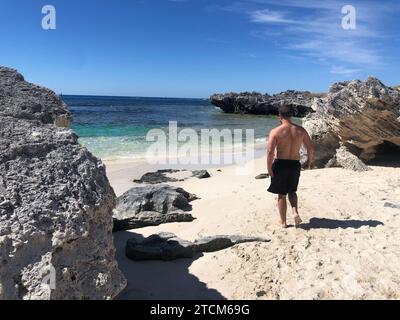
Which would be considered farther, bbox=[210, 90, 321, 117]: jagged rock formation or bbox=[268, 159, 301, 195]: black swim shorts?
bbox=[210, 90, 321, 117]: jagged rock formation

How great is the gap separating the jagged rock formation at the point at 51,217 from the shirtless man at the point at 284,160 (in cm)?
269

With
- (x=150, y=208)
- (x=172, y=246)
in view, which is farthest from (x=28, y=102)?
(x=150, y=208)

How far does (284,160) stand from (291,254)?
4.70ft

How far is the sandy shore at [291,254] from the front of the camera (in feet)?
13.5

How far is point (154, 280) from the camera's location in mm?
4363

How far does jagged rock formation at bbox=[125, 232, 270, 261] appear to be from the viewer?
15.8 feet

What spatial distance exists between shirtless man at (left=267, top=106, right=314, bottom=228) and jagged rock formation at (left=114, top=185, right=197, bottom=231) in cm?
148

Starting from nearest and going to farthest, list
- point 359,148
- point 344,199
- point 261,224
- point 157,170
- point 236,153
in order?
point 261,224, point 344,199, point 359,148, point 157,170, point 236,153

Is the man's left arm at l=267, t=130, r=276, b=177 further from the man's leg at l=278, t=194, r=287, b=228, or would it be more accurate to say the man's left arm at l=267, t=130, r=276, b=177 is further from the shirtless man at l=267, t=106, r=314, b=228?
the man's leg at l=278, t=194, r=287, b=228

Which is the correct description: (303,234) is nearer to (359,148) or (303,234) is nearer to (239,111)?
(359,148)

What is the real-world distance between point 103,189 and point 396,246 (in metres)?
3.46

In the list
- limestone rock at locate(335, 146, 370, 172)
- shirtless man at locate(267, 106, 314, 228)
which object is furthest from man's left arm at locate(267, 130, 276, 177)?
limestone rock at locate(335, 146, 370, 172)

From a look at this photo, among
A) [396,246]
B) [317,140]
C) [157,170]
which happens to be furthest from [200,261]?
[157,170]

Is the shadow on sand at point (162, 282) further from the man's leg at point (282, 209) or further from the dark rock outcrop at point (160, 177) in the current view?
the dark rock outcrop at point (160, 177)
